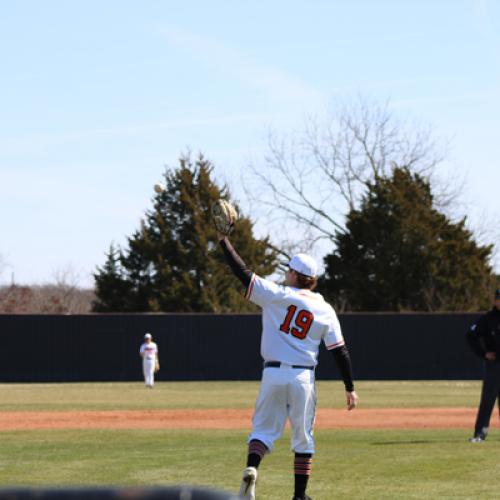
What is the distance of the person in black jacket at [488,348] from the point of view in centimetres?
1420

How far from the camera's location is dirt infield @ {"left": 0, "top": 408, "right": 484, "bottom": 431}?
62.1 ft

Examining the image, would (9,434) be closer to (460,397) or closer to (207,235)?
(460,397)

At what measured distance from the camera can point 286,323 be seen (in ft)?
28.3

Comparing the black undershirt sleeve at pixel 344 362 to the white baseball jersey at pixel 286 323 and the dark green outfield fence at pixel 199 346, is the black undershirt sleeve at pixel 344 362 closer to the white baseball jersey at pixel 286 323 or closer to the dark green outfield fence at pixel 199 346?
the white baseball jersey at pixel 286 323

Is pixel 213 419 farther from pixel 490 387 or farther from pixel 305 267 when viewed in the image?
pixel 305 267

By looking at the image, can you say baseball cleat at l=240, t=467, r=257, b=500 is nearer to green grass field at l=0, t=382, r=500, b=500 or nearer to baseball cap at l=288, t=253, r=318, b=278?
green grass field at l=0, t=382, r=500, b=500

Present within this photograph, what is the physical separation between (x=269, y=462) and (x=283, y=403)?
4.10m

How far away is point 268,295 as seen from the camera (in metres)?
8.62

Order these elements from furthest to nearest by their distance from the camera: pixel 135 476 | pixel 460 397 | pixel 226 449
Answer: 1. pixel 460 397
2. pixel 226 449
3. pixel 135 476

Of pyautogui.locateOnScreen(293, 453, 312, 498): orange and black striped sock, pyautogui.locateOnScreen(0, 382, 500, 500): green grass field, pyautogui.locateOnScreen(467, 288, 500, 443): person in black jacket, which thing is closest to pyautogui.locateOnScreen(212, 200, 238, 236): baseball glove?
pyautogui.locateOnScreen(293, 453, 312, 498): orange and black striped sock

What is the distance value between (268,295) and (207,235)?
50513mm

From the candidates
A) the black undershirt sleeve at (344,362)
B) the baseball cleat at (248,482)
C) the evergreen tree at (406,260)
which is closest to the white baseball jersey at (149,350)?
the evergreen tree at (406,260)

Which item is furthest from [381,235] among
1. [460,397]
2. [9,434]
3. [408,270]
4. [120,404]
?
[9,434]

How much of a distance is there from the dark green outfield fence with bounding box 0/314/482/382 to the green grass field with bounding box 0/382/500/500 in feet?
73.0
